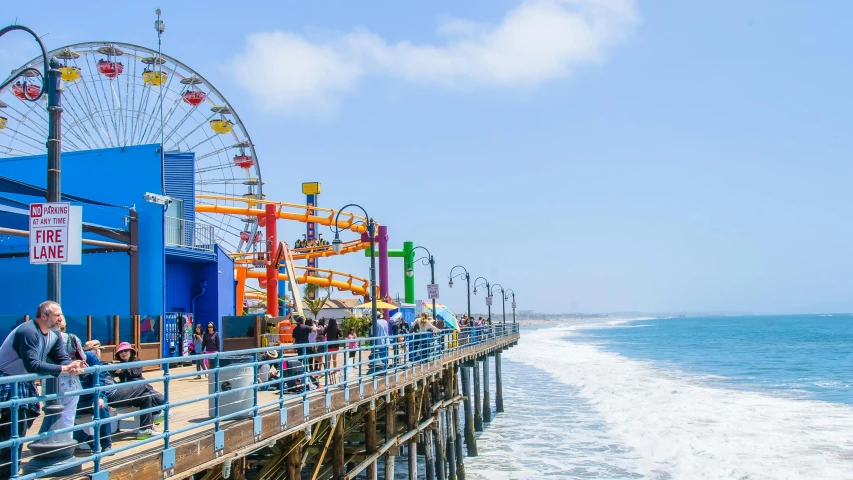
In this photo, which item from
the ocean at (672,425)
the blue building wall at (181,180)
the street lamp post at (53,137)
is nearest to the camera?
the street lamp post at (53,137)

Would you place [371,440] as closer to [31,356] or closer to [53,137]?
[53,137]

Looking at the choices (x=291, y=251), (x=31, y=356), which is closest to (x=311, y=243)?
(x=291, y=251)

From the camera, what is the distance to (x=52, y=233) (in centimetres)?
728

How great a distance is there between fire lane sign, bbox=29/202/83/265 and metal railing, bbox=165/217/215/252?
15.7 metres

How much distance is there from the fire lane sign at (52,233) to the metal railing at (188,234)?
15.7 meters

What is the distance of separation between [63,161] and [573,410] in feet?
77.4

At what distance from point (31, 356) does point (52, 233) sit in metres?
1.76

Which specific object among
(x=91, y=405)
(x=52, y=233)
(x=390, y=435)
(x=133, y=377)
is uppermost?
(x=52, y=233)

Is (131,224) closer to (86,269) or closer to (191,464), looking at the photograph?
(86,269)

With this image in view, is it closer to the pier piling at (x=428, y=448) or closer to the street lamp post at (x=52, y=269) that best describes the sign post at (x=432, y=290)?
the pier piling at (x=428, y=448)

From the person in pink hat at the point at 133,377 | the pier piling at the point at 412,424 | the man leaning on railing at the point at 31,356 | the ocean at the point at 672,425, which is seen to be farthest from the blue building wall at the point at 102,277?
the man leaning on railing at the point at 31,356

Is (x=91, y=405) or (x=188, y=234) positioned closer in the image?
(x=91, y=405)

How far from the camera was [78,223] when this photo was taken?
7508mm

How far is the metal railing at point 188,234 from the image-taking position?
23.1 meters
